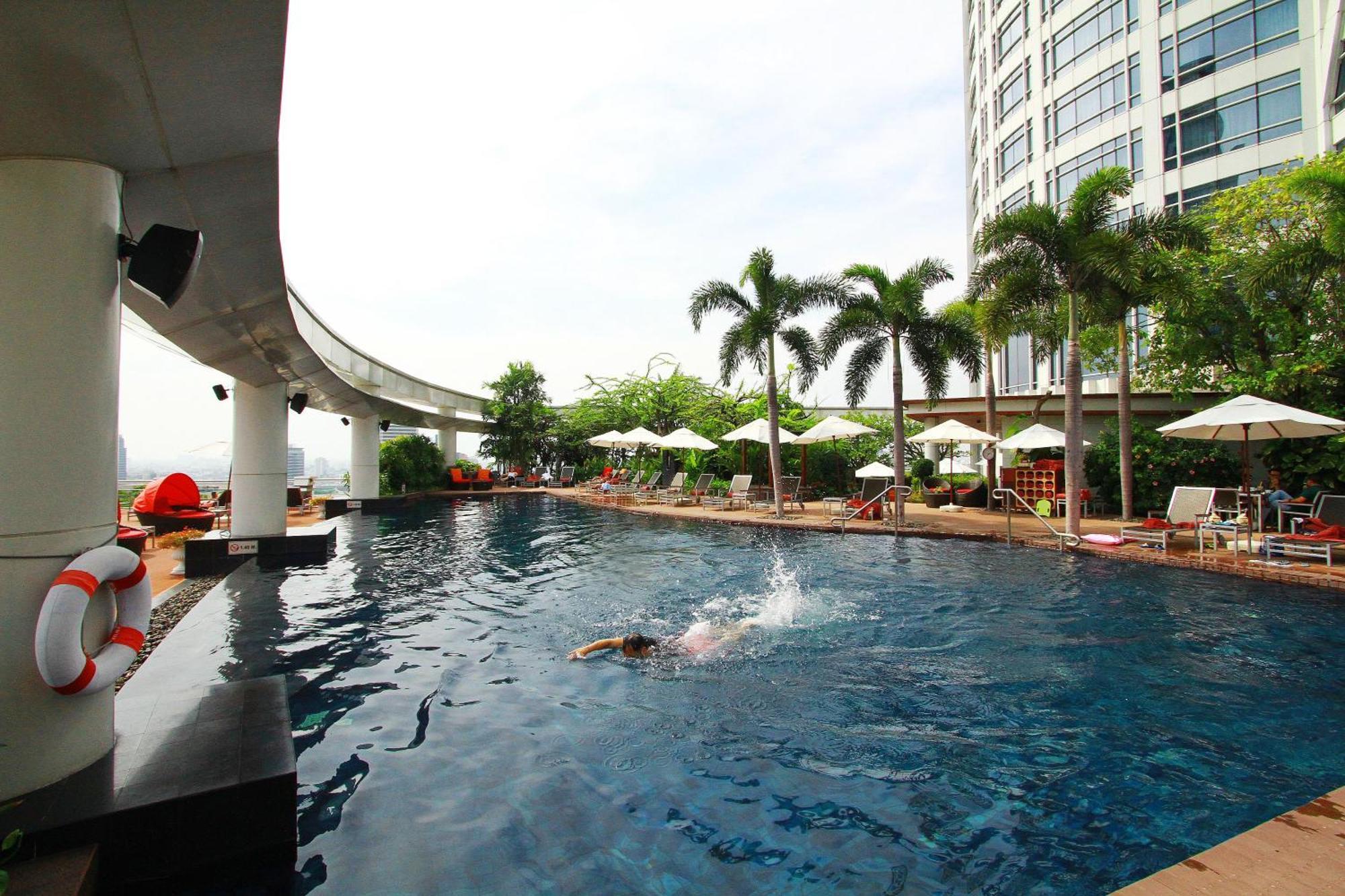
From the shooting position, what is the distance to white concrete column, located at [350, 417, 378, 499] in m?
21.5

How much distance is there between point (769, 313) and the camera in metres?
18.2

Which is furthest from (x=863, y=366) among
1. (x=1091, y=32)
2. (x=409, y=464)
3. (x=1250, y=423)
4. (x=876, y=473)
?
(x=1091, y=32)

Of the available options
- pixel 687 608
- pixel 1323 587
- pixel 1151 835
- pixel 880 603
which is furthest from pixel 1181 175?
pixel 1151 835

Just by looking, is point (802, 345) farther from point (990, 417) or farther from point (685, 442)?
point (990, 417)

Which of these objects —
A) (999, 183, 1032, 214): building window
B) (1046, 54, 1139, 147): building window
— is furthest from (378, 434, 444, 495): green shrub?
(1046, 54, 1139, 147): building window

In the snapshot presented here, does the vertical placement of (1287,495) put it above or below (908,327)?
below

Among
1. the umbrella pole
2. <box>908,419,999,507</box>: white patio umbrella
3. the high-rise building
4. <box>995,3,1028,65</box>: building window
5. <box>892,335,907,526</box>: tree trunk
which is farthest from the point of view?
<box>995,3,1028,65</box>: building window

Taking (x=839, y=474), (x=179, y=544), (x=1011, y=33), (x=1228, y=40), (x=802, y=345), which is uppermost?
(x=1011, y=33)

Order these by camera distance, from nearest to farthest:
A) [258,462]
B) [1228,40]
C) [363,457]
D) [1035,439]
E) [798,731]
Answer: [798,731], [258,462], [1035,439], [363,457], [1228,40]

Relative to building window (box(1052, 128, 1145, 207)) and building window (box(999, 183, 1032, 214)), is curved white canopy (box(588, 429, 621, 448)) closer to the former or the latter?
building window (box(1052, 128, 1145, 207))

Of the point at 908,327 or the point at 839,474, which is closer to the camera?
the point at 908,327

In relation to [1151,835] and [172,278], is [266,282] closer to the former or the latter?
[172,278]

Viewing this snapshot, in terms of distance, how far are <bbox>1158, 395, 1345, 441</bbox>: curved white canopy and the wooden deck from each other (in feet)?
31.9

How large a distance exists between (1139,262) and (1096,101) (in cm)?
1988
